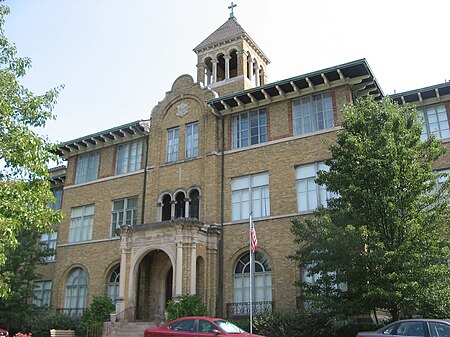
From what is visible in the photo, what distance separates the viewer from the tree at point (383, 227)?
15.3m

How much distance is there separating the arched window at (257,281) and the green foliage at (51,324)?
28.2ft

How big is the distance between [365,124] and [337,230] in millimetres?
4241

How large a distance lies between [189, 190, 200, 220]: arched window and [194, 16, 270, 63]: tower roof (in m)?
10.5

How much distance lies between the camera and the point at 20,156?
1429 cm

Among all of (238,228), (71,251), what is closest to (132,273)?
(238,228)

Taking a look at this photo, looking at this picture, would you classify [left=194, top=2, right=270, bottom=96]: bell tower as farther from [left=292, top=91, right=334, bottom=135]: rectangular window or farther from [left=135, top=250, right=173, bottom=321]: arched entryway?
[left=135, top=250, right=173, bottom=321]: arched entryway

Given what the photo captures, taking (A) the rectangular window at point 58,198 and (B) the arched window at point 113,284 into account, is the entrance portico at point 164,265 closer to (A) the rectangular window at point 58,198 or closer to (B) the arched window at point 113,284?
(B) the arched window at point 113,284

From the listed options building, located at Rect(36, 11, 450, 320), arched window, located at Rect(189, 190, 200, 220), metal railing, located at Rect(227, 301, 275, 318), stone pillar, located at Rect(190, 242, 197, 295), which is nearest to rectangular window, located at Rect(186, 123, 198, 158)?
building, located at Rect(36, 11, 450, 320)

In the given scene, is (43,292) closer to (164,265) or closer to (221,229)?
(164,265)

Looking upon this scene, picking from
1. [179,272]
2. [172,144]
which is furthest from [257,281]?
[172,144]

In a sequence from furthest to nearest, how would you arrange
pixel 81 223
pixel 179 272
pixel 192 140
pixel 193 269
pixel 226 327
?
pixel 81 223, pixel 192 140, pixel 193 269, pixel 179 272, pixel 226 327

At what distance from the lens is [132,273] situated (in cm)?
2403

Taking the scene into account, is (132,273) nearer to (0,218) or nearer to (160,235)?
(160,235)

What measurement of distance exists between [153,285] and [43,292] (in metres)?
10.7
